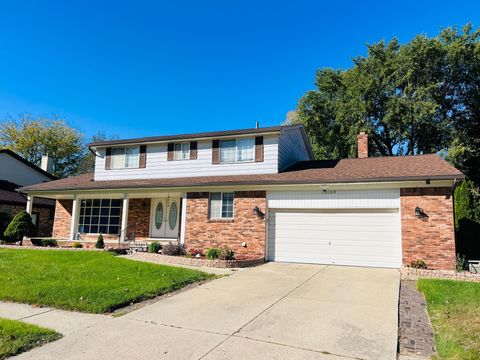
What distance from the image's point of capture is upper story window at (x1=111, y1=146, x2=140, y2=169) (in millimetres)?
17938

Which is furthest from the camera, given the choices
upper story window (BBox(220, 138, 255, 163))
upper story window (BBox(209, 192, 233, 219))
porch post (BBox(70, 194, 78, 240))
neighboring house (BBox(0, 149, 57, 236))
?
neighboring house (BBox(0, 149, 57, 236))

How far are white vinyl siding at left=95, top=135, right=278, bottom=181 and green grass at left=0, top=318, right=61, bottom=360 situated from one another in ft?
35.8

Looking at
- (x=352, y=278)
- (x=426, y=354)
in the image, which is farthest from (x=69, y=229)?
(x=426, y=354)

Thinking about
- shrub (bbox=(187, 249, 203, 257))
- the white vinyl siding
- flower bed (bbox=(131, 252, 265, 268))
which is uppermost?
the white vinyl siding

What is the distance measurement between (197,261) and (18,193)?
1646cm

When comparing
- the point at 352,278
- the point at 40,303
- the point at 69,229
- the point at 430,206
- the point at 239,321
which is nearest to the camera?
the point at 239,321

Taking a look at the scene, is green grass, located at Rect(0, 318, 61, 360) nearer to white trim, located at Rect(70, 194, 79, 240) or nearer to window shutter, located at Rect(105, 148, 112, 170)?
white trim, located at Rect(70, 194, 79, 240)

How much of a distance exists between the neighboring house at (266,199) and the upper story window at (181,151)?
0.17 ft

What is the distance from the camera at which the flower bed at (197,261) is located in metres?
11.6

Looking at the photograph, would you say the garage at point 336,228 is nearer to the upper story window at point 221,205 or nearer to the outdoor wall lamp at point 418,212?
the outdoor wall lamp at point 418,212

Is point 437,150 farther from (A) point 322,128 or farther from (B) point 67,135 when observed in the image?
(B) point 67,135

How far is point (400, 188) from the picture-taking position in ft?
37.9

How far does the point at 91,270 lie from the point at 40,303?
2722 millimetres

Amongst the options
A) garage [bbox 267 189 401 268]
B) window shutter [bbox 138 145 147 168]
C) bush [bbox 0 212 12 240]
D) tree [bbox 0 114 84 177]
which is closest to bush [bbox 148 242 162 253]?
garage [bbox 267 189 401 268]
